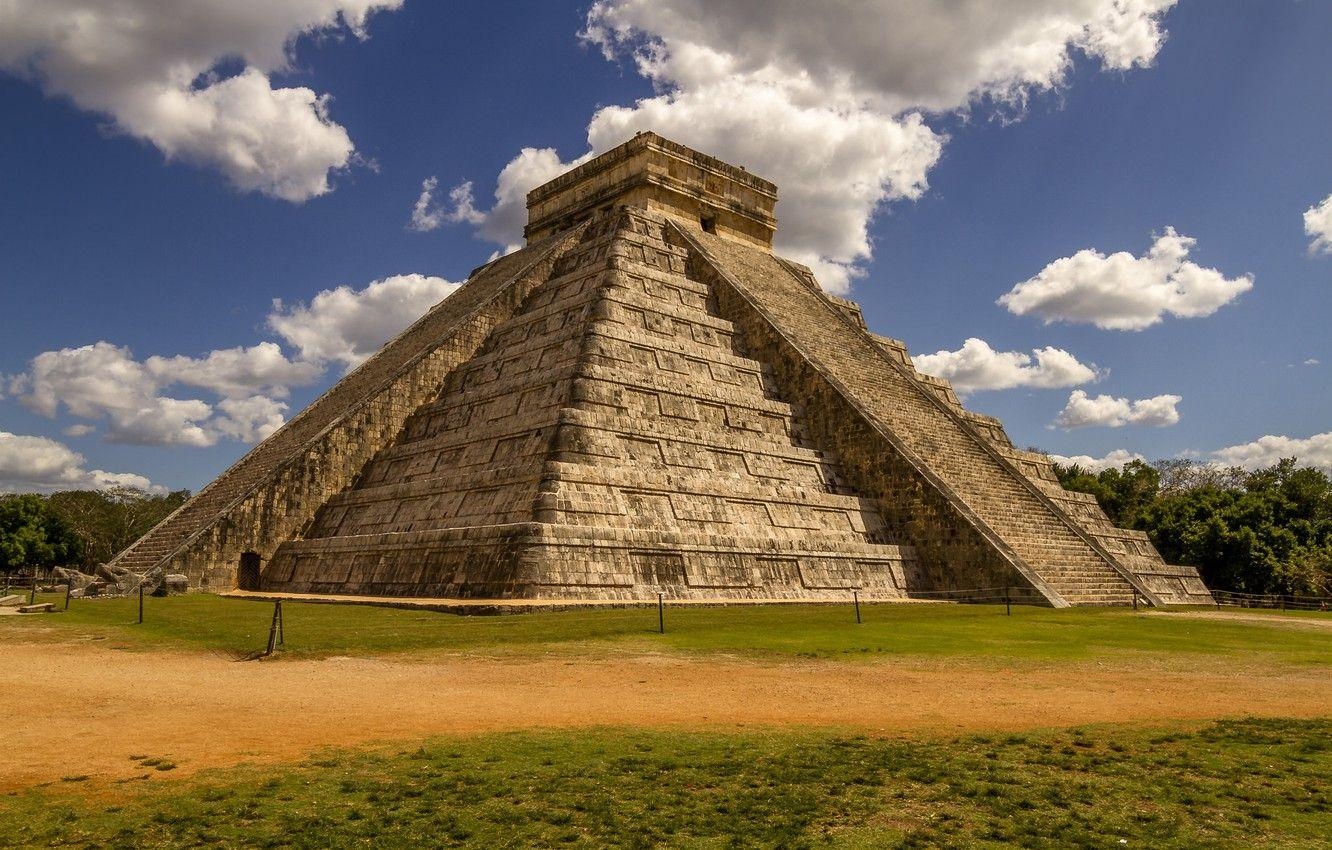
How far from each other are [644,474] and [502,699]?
10.0 m

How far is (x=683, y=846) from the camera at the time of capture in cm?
466

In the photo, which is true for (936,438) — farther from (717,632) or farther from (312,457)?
(312,457)

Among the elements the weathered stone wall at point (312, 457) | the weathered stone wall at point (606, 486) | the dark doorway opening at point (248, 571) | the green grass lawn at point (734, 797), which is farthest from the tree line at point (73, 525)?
the green grass lawn at point (734, 797)

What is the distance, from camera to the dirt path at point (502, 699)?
6902mm

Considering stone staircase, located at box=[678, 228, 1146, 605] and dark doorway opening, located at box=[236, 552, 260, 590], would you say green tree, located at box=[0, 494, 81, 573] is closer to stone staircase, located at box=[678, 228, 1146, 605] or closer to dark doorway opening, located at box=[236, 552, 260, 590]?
dark doorway opening, located at box=[236, 552, 260, 590]

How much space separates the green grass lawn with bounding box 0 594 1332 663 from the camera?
11.9m

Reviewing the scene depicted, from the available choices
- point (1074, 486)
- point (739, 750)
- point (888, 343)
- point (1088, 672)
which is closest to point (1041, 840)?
point (739, 750)

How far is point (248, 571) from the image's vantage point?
22.1 metres

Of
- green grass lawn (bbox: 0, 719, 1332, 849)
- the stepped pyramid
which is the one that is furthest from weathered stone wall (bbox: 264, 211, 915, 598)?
green grass lawn (bbox: 0, 719, 1332, 849)

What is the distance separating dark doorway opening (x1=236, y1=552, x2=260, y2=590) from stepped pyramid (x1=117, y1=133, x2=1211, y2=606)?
0.22 ft

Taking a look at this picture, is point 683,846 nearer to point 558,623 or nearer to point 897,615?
point 558,623

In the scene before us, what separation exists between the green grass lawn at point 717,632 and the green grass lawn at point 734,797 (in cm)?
498

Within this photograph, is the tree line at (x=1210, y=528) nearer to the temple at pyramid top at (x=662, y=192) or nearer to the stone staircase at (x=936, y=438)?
the stone staircase at (x=936, y=438)

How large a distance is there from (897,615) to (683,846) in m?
12.2
